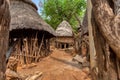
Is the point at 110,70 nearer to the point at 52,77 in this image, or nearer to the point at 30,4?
the point at 52,77

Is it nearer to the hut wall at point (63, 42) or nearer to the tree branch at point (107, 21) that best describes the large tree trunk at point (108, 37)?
the tree branch at point (107, 21)

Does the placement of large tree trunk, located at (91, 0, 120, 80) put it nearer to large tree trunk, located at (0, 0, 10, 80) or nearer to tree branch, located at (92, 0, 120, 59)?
tree branch, located at (92, 0, 120, 59)

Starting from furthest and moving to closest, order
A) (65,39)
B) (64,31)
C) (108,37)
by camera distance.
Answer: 1. (64,31)
2. (65,39)
3. (108,37)

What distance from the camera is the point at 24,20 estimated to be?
12430mm

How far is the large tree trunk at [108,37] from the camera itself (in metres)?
2.54

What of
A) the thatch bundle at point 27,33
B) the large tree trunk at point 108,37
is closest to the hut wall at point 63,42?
the thatch bundle at point 27,33

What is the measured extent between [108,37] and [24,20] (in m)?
10.1

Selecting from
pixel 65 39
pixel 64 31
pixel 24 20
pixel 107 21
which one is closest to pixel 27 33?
pixel 24 20

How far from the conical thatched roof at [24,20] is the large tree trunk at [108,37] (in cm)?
951

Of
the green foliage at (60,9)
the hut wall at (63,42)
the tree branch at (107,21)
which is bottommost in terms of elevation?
the hut wall at (63,42)

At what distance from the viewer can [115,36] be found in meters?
2.53

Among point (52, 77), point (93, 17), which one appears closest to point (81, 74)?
point (52, 77)

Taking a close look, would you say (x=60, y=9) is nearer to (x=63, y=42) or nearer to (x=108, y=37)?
(x=63, y=42)

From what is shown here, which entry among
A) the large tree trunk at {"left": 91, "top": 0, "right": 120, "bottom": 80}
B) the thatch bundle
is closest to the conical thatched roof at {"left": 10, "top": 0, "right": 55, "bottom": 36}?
the thatch bundle
